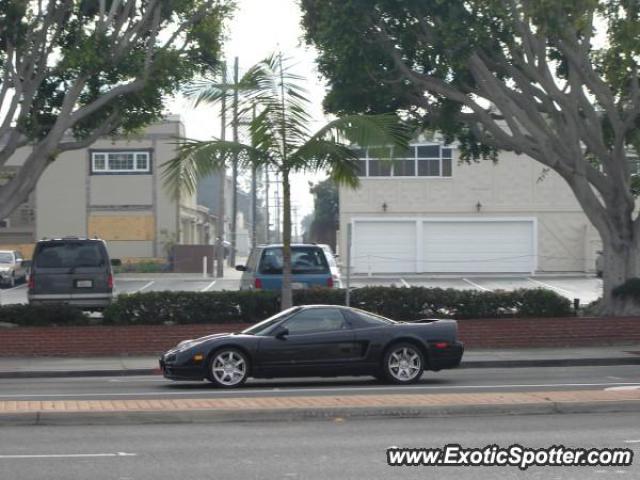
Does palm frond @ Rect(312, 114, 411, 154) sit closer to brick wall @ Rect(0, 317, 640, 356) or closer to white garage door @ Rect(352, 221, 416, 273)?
brick wall @ Rect(0, 317, 640, 356)

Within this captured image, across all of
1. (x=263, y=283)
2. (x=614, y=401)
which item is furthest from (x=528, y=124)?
(x=614, y=401)

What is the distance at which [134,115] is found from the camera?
1037 inches

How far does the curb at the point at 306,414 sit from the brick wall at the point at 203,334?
10.5 meters

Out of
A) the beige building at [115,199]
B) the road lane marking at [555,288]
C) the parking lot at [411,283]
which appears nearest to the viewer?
the road lane marking at [555,288]

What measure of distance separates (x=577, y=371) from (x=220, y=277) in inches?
1349

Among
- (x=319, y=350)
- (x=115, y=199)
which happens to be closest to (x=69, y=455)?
(x=319, y=350)

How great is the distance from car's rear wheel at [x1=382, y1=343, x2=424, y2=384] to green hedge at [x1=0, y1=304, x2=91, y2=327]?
941 centimetres

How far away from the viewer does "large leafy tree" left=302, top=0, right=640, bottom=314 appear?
932 inches

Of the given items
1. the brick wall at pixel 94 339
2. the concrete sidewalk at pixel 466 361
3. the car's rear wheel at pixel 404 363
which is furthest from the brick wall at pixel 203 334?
the car's rear wheel at pixel 404 363

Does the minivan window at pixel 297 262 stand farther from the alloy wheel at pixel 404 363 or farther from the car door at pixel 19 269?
the car door at pixel 19 269

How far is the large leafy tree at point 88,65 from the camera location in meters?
24.6

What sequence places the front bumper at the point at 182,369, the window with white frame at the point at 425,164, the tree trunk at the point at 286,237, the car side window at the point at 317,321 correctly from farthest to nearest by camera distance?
1. the window with white frame at the point at 425,164
2. the tree trunk at the point at 286,237
3. the car side window at the point at 317,321
4. the front bumper at the point at 182,369

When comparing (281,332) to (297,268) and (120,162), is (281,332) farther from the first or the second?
(120,162)

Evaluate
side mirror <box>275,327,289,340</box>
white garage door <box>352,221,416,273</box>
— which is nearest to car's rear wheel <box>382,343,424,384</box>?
side mirror <box>275,327,289,340</box>
